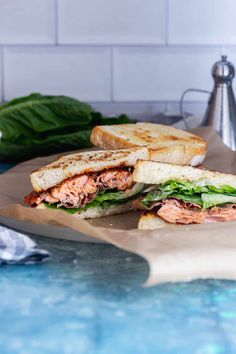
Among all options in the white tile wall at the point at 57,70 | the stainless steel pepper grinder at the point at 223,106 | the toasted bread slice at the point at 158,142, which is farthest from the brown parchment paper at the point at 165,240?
the white tile wall at the point at 57,70

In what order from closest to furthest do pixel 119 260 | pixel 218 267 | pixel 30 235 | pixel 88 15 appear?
pixel 218 267
pixel 119 260
pixel 30 235
pixel 88 15

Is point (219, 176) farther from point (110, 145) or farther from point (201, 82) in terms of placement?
point (201, 82)

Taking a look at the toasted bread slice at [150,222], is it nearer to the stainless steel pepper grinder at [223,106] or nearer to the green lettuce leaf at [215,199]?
the green lettuce leaf at [215,199]

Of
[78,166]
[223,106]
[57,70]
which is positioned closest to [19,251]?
[78,166]

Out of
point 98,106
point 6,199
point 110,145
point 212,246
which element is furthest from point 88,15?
point 212,246

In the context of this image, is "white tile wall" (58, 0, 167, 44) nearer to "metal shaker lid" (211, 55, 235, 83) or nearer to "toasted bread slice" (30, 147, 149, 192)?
"metal shaker lid" (211, 55, 235, 83)
